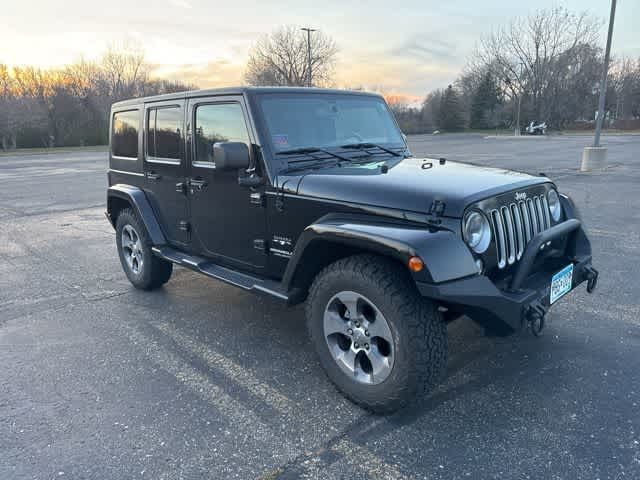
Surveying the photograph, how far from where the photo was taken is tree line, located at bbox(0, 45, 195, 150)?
136 ft

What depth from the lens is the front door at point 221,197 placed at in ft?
11.6

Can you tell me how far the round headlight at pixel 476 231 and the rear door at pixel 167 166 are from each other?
251cm

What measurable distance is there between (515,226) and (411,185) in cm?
71

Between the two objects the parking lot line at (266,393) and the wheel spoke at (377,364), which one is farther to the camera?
the wheel spoke at (377,364)

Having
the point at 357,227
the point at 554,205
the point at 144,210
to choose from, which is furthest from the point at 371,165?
the point at 144,210

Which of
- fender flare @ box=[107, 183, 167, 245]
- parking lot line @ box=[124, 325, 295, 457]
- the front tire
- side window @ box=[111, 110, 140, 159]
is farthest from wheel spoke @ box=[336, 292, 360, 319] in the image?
side window @ box=[111, 110, 140, 159]

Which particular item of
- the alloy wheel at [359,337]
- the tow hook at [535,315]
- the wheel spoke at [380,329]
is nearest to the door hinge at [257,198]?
the alloy wheel at [359,337]

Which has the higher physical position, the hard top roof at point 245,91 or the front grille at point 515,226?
the hard top roof at point 245,91

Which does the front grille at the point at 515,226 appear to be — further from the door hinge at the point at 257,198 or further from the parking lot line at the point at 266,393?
the door hinge at the point at 257,198

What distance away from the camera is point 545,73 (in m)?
50.9

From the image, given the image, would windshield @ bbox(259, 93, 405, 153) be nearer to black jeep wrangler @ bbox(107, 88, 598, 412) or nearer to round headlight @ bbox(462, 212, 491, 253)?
black jeep wrangler @ bbox(107, 88, 598, 412)

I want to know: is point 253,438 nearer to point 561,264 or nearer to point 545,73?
point 561,264

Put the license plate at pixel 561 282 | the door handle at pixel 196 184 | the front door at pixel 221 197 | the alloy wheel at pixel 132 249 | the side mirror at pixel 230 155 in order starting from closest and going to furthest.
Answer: the license plate at pixel 561 282, the side mirror at pixel 230 155, the front door at pixel 221 197, the door handle at pixel 196 184, the alloy wheel at pixel 132 249

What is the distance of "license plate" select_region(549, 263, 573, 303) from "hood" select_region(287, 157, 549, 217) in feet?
1.94
